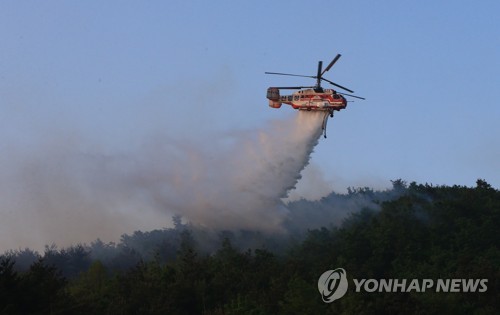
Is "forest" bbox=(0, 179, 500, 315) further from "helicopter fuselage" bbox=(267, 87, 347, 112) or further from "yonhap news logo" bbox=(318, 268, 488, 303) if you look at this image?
"helicopter fuselage" bbox=(267, 87, 347, 112)

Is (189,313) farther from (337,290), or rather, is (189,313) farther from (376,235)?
(376,235)

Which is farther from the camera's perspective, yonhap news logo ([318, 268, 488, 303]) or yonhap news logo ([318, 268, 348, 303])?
yonhap news logo ([318, 268, 488, 303])

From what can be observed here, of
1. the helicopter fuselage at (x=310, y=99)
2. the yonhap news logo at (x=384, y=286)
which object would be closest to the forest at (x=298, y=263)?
the yonhap news logo at (x=384, y=286)

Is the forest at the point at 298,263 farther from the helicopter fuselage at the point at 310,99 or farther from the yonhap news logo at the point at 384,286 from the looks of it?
the helicopter fuselage at the point at 310,99

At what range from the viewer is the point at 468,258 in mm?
69125

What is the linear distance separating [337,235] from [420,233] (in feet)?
26.5

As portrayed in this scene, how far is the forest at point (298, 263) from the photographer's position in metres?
48.1

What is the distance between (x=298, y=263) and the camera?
68.7 metres

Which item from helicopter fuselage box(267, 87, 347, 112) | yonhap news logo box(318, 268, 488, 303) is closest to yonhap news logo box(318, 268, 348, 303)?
yonhap news logo box(318, 268, 488, 303)

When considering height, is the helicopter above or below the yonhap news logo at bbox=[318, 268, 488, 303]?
above

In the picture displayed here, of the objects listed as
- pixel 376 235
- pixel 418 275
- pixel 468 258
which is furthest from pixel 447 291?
pixel 376 235

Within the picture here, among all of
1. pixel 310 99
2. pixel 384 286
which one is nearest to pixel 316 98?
pixel 310 99

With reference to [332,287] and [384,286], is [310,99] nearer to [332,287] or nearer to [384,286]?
[384,286]

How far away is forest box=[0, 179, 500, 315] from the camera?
48.1 m
